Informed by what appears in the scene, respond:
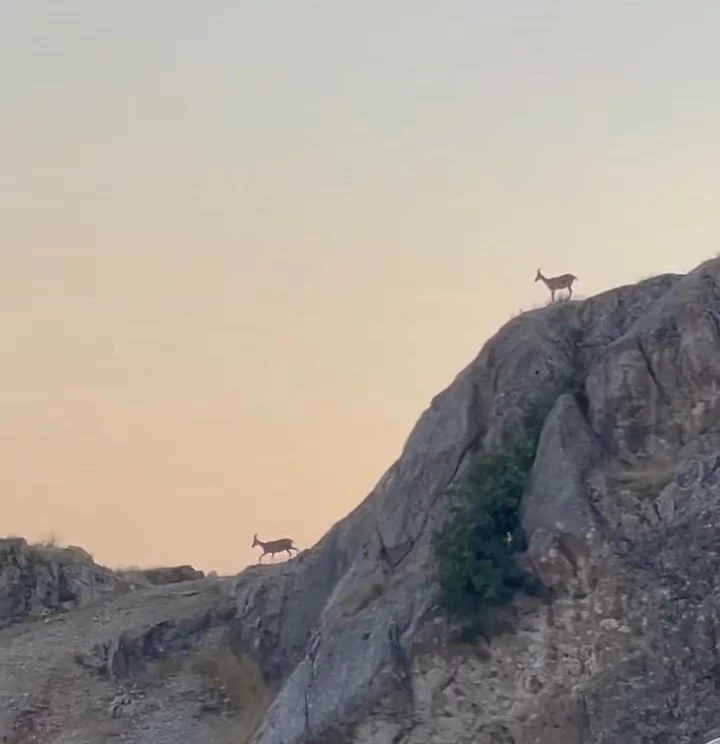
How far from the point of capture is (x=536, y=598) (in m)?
33.2

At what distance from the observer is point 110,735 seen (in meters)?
42.7

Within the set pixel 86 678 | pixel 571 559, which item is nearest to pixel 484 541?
pixel 571 559

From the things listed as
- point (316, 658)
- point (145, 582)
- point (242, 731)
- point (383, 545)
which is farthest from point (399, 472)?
point (145, 582)

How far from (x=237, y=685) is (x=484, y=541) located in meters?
12.5

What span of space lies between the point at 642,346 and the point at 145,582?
2451cm

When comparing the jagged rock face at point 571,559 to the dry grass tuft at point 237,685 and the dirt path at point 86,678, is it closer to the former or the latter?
the dry grass tuft at point 237,685

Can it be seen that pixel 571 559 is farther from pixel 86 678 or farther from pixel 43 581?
pixel 43 581

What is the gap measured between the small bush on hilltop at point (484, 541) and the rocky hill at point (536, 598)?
16.8 inches

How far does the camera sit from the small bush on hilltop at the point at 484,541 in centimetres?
3350

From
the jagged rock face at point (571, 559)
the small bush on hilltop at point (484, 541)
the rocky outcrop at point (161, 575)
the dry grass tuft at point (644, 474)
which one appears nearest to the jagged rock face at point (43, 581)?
the rocky outcrop at point (161, 575)

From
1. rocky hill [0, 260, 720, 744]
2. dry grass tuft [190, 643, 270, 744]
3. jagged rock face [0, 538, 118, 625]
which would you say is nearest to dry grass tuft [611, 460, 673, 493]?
rocky hill [0, 260, 720, 744]

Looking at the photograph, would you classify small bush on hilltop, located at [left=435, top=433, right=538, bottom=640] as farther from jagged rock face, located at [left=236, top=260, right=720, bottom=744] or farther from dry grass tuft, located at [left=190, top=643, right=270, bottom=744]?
dry grass tuft, located at [left=190, top=643, right=270, bottom=744]

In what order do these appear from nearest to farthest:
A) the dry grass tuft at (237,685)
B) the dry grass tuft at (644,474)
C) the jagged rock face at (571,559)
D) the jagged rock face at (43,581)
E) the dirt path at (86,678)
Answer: the jagged rock face at (571,559) < the dry grass tuft at (644,474) < the dry grass tuft at (237,685) < the dirt path at (86,678) < the jagged rock face at (43,581)

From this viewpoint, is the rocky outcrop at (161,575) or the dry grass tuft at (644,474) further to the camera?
the rocky outcrop at (161,575)
